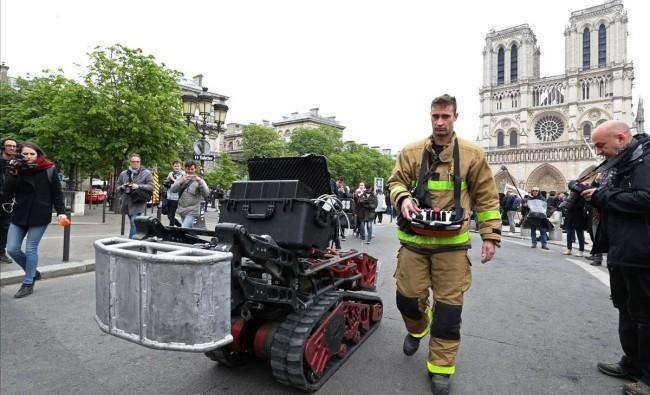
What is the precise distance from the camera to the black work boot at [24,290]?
5.17 meters

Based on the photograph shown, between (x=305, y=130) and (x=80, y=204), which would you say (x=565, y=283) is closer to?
(x=80, y=204)

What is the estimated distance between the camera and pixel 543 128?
76.1 m

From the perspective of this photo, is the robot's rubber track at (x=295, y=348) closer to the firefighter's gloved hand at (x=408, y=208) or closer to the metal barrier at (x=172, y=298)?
the metal barrier at (x=172, y=298)

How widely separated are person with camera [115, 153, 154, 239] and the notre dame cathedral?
71.5 m

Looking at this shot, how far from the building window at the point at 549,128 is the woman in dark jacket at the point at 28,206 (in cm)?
8355

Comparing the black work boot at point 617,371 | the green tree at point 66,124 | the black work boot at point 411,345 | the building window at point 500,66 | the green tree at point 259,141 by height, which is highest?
the building window at point 500,66

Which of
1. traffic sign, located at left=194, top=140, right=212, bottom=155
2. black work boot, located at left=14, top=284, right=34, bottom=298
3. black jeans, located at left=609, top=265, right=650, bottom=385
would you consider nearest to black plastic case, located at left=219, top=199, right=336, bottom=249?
black jeans, located at left=609, top=265, right=650, bottom=385

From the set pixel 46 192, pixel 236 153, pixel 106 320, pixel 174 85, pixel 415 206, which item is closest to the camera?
pixel 106 320

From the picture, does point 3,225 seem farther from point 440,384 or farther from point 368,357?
point 440,384

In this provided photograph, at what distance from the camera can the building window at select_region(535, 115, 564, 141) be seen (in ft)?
244

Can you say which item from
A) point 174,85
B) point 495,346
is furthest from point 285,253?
point 174,85

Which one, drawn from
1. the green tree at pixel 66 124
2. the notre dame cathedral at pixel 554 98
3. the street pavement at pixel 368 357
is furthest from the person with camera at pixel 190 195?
the notre dame cathedral at pixel 554 98

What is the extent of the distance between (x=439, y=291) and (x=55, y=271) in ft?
20.4

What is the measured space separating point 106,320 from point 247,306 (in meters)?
0.81
